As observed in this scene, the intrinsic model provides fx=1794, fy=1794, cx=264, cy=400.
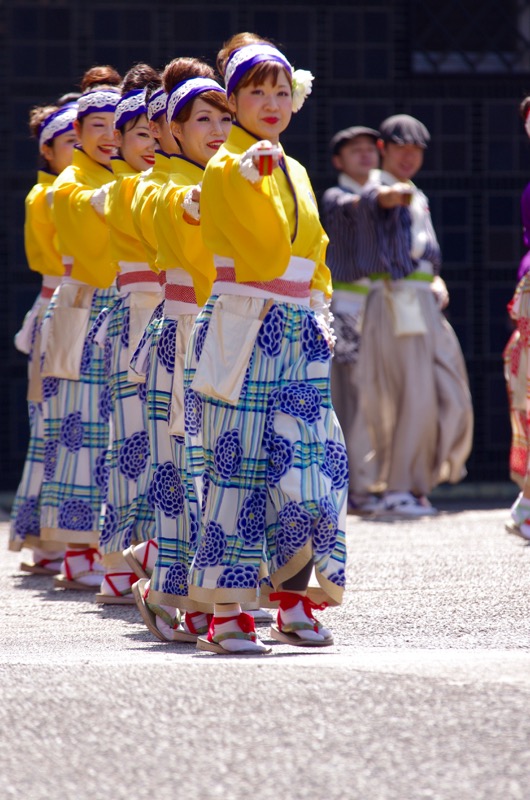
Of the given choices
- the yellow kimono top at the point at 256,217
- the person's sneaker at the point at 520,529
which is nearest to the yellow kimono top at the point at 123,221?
the yellow kimono top at the point at 256,217

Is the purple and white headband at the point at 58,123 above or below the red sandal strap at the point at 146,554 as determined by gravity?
above

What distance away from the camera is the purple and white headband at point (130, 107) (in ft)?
20.5

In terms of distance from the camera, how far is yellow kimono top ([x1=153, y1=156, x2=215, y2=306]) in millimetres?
5344

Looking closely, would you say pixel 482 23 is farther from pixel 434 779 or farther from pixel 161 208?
pixel 434 779

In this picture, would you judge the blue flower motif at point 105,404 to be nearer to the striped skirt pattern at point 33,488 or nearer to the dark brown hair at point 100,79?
the striped skirt pattern at point 33,488

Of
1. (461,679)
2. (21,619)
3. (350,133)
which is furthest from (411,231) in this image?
(461,679)

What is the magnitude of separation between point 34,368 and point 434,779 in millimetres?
4561

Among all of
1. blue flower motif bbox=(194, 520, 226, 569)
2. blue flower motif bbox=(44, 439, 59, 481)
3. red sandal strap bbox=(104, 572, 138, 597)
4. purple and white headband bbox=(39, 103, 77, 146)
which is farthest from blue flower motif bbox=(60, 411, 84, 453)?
blue flower motif bbox=(194, 520, 226, 569)

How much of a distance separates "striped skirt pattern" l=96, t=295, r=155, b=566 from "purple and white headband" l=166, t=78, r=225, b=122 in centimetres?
104

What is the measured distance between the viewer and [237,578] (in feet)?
15.9

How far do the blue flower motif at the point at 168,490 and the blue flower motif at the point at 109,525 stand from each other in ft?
2.43

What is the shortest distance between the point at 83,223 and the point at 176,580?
194 centimetres

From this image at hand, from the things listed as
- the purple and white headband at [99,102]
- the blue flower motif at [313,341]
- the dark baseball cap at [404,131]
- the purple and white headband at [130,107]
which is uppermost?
the dark baseball cap at [404,131]

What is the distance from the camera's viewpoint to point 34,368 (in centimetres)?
760
